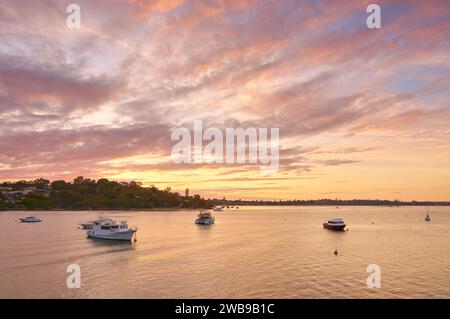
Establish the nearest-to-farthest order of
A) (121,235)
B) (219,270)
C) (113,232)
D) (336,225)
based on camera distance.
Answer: (219,270) → (121,235) → (113,232) → (336,225)

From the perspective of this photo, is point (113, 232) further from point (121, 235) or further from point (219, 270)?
point (219, 270)

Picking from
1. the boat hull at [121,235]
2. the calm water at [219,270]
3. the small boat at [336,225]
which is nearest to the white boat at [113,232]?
the boat hull at [121,235]

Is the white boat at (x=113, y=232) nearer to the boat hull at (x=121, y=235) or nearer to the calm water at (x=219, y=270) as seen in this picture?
the boat hull at (x=121, y=235)

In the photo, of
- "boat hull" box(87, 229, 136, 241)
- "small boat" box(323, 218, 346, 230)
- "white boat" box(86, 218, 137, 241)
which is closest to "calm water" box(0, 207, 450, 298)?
"boat hull" box(87, 229, 136, 241)

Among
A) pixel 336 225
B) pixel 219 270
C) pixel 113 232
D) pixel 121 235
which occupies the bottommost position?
pixel 336 225

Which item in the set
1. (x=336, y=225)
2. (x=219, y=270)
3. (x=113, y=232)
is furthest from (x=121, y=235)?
(x=336, y=225)

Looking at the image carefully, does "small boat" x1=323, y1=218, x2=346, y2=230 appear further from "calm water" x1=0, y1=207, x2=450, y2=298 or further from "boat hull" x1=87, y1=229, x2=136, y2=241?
"boat hull" x1=87, y1=229, x2=136, y2=241
